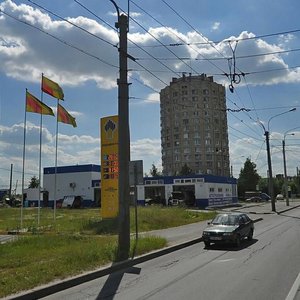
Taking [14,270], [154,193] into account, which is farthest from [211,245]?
[154,193]

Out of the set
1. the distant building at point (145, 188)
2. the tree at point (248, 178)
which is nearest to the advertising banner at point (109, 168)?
the distant building at point (145, 188)

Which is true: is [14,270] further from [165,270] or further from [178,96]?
[178,96]

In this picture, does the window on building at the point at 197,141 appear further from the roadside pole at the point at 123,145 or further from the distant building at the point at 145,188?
the roadside pole at the point at 123,145

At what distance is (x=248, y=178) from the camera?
11506 cm

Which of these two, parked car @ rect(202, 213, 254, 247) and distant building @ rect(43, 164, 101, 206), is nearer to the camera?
parked car @ rect(202, 213, 254, 247)

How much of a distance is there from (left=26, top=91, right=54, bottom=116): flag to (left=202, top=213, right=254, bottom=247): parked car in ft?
49.8

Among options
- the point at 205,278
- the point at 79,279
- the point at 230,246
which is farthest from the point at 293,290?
the point at 230,246

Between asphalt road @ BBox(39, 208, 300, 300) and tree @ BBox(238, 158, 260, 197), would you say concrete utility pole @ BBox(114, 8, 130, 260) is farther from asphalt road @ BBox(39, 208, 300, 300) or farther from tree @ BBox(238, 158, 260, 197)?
tree @ BBox(238, 158, 260, 197)

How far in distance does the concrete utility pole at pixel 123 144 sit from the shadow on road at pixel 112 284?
219 cm

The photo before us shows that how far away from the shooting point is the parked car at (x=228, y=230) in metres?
18.2

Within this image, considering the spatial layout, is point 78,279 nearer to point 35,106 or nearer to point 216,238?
point 216,238

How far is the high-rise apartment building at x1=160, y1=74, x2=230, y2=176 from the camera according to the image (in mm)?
125062

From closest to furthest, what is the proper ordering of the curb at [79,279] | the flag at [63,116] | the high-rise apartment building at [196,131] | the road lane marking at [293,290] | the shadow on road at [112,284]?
the road lane marking at [293,290] < the curb at [79,279] < the shadow on road at [112,284] < the flag at [63,116] < the high-rise apartment building at [196,131]

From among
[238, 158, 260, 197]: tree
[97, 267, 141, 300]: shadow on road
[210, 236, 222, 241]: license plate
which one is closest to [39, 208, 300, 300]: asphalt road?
[97, 267, 141, 300]: shadow on road
